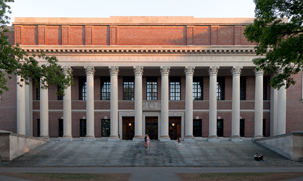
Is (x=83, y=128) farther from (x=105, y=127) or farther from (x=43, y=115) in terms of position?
(x=43, y=115)

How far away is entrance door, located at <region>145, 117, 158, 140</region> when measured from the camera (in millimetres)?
38625

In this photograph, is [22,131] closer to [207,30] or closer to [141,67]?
[141,67]

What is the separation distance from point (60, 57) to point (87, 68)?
362 cm

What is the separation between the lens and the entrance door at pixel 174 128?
127ft

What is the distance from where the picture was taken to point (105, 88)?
39625 millimetres

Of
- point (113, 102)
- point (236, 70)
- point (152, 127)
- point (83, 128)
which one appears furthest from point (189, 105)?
point (83, 128)

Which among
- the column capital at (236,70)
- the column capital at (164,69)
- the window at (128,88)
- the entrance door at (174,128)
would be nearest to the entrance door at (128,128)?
the window at (128,88)

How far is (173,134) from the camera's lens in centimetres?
3891

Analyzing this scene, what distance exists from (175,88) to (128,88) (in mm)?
6806

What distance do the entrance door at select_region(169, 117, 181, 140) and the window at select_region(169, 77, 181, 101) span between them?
3.02 metres

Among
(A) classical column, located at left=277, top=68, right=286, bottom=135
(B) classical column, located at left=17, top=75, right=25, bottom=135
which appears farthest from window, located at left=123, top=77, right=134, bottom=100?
(A) classical column, located at left=277, top=68, right=286, bottom=135

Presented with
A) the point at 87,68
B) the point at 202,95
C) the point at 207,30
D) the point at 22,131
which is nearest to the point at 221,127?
the point at 202,95

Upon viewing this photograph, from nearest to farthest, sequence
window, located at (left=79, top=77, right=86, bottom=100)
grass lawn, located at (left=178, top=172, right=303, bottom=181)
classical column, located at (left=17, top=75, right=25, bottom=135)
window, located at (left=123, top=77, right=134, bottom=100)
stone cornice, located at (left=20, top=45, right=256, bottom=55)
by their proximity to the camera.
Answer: grass lawn, located at (left=178, top=172, right=303, bottom=181), stone cornice, located at (left=20, top=45, right=256, bottom=55), classical column, located at (left=17, top=75, right=25, bottom=135), window, located at (left=79, top=77, right=86, bottom=100), window, located at (left=123, top=77, right=134, bottom=100)

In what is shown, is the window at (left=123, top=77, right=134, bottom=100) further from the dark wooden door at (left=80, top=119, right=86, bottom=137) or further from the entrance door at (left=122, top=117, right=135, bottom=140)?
the dark wooden door at (left=80, top=119, right=86, bottom=137)
